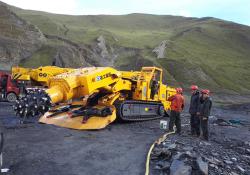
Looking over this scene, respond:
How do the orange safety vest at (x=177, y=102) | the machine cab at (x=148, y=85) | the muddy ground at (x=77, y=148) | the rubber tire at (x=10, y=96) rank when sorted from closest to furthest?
the muddy ground at (x=77, y=148), the orange safety vest at (x=177, y=102), the machine cab at (x=148, y=85), the rubber tire at (x=10, y=96)

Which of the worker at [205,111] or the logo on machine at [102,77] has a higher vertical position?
the logo on machine at [102,77]

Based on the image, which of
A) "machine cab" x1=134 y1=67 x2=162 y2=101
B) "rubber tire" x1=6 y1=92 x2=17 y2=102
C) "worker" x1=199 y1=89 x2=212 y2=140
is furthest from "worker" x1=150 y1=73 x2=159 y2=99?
"rubber tire" x1=6 y1=92 x2=17 y2=102

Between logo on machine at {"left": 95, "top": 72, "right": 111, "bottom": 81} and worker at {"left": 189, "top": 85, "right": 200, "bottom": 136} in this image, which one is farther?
worker at {"left": 189, "top": 85, "right": 200, "bottom": 136}

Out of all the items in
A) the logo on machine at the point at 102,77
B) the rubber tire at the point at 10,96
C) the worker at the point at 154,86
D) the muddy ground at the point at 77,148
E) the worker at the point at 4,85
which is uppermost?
the logo on machine at the point at 102,77

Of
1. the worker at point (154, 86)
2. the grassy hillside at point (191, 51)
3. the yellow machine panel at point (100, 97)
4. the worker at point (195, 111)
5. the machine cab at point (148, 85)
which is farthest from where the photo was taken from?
the grassy hillside at point (191, 51)

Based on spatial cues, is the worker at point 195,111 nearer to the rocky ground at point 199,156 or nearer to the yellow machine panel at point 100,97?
the rocky ground at point 199,156

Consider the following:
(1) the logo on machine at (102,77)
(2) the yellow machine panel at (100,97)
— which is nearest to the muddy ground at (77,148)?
(2) the yellow machine panel at (100,97)

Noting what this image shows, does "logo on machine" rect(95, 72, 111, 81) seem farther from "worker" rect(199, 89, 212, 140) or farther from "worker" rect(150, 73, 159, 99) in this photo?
"worker" rect(150, 73, 159, 99)

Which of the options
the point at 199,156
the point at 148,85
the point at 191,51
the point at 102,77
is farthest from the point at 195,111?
the point at 191,51

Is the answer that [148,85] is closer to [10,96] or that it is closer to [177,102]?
[177,102]

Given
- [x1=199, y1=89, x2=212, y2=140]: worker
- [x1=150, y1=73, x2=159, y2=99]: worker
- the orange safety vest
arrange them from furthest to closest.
Answer: [x1=150, y1=73, x2=159, y2=99]: worker < the orange safety vest < [x1=199, y1=89, x2=212, y2=140]: worker

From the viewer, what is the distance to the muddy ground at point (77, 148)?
952 cm

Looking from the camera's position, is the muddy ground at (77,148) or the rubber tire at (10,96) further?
the rubber tire at (10,96)

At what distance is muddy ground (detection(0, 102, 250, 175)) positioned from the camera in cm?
952
